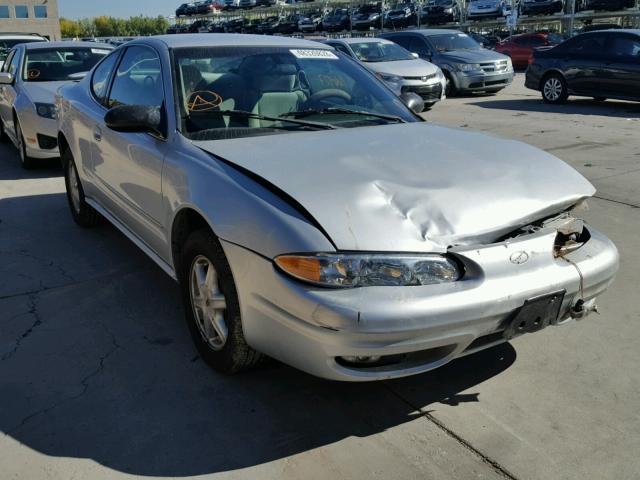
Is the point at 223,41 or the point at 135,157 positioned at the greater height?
the point at 223,41

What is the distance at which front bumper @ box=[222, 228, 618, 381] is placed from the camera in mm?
2520

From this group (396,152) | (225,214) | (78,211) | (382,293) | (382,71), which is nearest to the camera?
(382,293)

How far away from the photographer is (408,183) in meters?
2.97

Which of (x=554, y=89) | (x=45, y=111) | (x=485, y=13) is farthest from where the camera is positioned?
(x=485, y=13)

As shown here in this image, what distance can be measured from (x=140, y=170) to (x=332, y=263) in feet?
5.87

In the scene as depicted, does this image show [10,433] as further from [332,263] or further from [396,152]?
[396,152]

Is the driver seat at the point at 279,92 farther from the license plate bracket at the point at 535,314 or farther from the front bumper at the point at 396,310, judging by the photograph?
the license plate bracket at the point at 535,314

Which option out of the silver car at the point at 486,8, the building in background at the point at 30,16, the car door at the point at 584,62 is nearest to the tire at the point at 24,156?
the car door at the point at 584,62

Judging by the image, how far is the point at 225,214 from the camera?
2959 mm

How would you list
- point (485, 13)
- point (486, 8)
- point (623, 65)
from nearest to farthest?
point (623, 65)
point (486, 8)
point (485, 13)

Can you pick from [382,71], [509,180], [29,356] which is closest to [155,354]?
[29,356]

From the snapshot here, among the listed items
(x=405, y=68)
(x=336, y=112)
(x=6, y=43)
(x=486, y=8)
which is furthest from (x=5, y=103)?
(x=486, y=8)

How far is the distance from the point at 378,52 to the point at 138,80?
11622mm

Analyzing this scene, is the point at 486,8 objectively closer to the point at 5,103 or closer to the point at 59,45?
the point at 59,45
